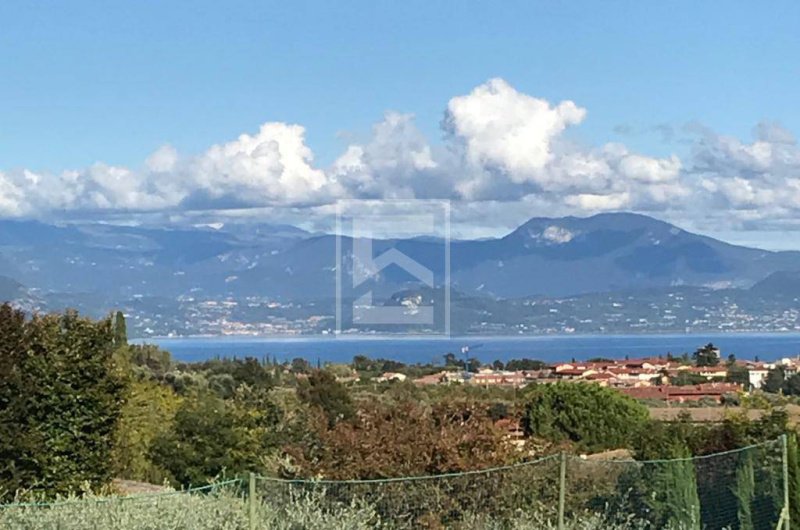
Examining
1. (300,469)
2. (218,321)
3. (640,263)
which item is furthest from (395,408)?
(640,263)

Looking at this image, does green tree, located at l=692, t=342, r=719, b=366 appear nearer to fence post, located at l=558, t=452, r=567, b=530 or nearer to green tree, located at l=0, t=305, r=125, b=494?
green tree, located at l=0, t=305, r=125, b=494

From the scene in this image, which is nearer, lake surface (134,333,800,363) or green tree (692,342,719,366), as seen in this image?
green tree (692,342,719,366)

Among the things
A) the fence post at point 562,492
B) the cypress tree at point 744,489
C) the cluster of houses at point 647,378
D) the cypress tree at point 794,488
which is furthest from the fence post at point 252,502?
the cluster of houses at point 647,378

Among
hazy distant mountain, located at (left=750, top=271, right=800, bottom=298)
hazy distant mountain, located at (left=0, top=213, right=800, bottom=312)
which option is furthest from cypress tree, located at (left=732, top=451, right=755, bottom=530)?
hazy distant mountain, located at (left=750, top=271, right=800, bottom=298)

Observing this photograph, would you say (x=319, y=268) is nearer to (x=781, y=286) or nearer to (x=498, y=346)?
(x=498, y=346)

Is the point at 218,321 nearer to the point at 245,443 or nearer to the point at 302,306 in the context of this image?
the point at 302,306

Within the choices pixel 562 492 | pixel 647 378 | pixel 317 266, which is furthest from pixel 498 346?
pixel 562 492
